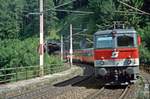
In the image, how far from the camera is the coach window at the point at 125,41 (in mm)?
27750

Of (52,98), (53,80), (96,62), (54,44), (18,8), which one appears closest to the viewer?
(52,98)

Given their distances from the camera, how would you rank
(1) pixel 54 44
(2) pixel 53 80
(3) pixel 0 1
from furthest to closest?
(3) pixel 0 1
(1) pixel 54 44
(2) pixel 53 80

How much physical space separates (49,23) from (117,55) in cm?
12653

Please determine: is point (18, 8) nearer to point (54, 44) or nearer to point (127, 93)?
point (54, 44)

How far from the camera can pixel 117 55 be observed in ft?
90.1

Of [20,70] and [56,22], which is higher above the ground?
[56,22]

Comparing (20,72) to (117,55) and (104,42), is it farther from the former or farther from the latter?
(117,55)

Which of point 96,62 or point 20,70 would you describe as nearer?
point 96,62

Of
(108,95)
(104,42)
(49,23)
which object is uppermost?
(49,23)

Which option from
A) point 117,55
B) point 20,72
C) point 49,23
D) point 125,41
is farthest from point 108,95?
point 49,23

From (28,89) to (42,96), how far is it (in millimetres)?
4980

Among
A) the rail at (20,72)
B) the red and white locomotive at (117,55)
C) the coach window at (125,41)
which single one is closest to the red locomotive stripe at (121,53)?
the red and white locomotive at (117,55)

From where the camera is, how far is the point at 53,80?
35844mm

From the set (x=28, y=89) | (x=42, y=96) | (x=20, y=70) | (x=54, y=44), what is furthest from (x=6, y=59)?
(x=54, y=44)
